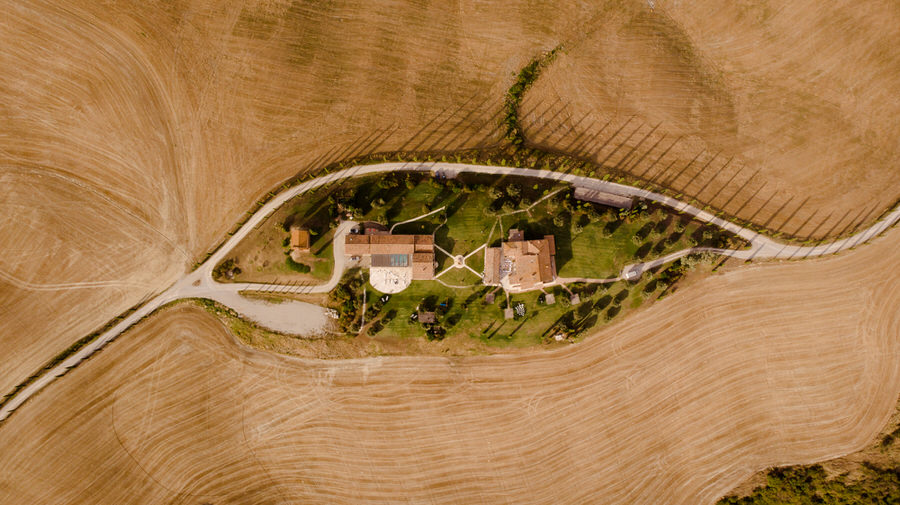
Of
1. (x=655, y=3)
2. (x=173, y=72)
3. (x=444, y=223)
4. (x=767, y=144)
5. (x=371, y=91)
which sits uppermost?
(x=655, y=3)

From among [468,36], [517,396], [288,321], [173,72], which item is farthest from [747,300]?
[173,72]

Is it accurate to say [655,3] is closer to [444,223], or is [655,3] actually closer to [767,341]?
[444,223]

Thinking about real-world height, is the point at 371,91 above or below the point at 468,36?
below

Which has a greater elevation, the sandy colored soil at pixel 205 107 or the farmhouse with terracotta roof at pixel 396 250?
the sandy colored soil at pixel 205 107

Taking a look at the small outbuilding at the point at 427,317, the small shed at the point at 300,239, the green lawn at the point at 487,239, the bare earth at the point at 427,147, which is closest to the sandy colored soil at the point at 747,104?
the bare earth at the point at 427,147

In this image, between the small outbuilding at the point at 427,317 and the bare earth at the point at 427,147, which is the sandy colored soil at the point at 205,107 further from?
the small outbuilding at the point at 427,317
